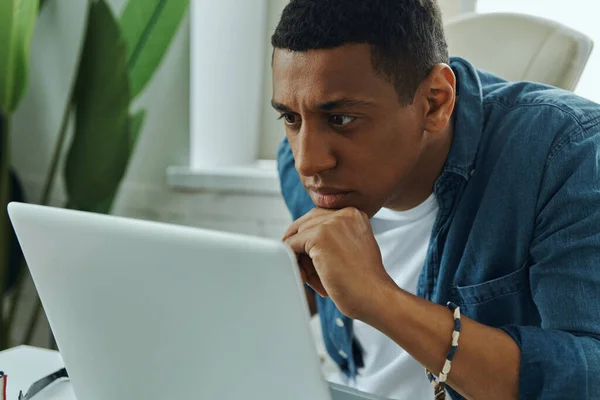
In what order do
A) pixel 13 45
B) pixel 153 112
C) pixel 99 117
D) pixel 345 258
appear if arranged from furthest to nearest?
1. pixel 153 112
2. pixel 99 117
3. pixel 13 45
4. pixel 345 258

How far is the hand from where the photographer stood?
29.0 inches

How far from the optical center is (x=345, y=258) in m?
0.75

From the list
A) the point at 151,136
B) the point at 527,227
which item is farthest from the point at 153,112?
the point at 527,227

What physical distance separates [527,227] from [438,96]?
22cm

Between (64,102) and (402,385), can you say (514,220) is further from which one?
(64,102)

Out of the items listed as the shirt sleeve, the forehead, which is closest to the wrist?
the shirt sleeve

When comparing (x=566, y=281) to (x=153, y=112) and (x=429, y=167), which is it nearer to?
(x=429, y=167)

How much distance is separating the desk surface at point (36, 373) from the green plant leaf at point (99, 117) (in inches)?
32.6

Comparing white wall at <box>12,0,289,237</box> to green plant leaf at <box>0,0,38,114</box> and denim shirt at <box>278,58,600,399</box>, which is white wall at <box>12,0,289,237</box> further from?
denim shirt at <box>278,58,600,399</box>

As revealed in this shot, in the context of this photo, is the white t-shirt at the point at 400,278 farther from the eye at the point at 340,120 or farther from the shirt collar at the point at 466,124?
the eye at the point at 340,120

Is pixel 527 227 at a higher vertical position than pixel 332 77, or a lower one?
lower

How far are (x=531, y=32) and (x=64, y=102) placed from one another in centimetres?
144

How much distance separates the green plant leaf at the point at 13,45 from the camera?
1.60 meters

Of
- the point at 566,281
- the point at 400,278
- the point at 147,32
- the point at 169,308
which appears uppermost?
the point at 147,32
